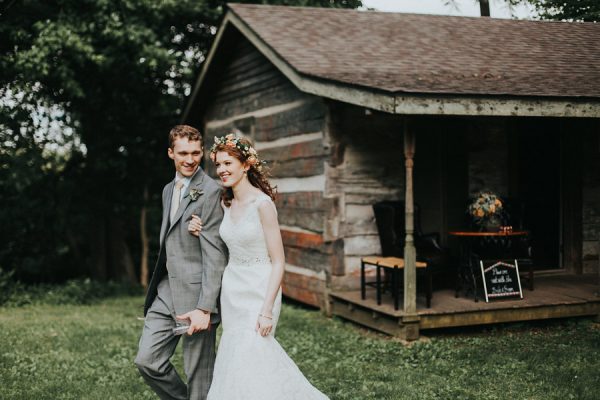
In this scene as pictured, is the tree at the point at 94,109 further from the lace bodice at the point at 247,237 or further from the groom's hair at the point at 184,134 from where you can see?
the lace bodice at the point at 247,237

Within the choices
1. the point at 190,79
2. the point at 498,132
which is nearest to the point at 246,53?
the point at 190,79

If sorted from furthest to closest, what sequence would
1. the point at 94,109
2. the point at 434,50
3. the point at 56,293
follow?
1. the point at 94,109
2. the point at 56,293
3. the point at 434,50

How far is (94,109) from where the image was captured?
14.5m

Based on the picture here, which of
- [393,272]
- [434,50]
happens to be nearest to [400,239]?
[393,272]

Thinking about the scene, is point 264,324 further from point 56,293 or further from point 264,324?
point 56,293

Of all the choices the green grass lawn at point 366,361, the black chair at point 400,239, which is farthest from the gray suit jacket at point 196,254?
the black chair at point 400,239

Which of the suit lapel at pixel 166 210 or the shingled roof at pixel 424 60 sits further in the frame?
the shingled roof at pixel 424 60

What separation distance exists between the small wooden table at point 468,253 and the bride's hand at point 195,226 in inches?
192

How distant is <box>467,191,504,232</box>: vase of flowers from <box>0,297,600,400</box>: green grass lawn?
1.28 m

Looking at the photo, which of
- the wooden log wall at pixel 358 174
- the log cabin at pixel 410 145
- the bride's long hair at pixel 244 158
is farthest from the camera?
the wooden log wall at pixel 358 174

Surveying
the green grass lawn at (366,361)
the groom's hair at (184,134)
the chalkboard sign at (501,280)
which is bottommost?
the green grass lawn at (366,361)

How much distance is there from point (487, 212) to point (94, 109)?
9156 mm

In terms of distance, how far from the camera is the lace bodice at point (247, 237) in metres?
4.41

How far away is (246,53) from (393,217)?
17.2ft
